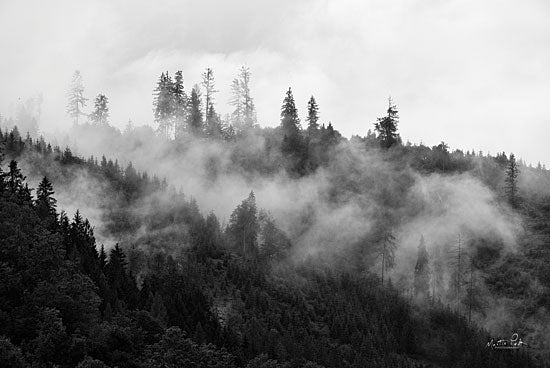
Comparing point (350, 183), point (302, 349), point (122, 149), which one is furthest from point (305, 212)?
point (302, 349)

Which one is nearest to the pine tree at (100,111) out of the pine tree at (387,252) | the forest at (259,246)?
the forest at (259,246)

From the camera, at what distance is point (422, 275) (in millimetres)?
99688

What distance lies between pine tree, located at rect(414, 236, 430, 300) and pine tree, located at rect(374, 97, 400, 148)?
4020 cm

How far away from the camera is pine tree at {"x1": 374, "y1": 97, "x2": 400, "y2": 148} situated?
137625 mm

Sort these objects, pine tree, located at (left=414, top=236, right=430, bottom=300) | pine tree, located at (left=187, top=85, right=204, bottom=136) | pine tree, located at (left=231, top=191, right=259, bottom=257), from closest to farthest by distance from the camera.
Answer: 1. pine tree, located at (left=231, top=191, right=259, bottom=257)
2. pine tree, located at (left=414, top=236, right=430, bottom=300)
3. pine tree, located at (left=187, top=85, right=204, bottom=136)

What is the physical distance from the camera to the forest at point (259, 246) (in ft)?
186

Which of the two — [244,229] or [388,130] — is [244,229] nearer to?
[244,229]

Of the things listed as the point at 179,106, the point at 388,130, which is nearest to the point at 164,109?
the point at 179,106

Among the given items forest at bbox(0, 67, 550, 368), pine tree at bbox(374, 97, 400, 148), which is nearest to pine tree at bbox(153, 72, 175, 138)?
forest at bbox(0, 67, 550, 368)

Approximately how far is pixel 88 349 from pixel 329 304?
146 feet

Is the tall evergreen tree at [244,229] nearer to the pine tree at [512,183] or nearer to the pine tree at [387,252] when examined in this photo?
the pine tree at [387,252]

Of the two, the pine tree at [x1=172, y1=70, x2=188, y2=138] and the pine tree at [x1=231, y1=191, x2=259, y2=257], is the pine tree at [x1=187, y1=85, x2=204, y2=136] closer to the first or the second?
the pine tree at [x1=172, y1=70, x2=188, y2=138]

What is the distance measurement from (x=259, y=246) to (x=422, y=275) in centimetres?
2404

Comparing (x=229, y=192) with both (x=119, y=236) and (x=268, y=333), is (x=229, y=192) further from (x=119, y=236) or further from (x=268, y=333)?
(x=268, y=333)
